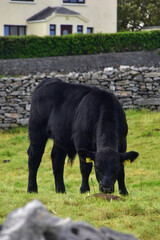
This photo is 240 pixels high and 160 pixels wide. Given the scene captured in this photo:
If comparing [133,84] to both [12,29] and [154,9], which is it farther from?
[154,9]

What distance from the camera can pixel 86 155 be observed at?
312 inches

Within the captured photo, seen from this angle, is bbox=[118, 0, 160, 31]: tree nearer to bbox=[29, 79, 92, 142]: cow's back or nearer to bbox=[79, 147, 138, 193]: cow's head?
bbox=[29, 79, 92, 142]: cow's back

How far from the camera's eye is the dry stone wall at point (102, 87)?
62.0 ft

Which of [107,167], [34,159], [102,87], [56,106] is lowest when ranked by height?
[34,159]

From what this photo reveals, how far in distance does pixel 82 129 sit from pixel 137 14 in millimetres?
49429

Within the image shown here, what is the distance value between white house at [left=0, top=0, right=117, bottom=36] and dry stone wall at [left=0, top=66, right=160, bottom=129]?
2409 cm

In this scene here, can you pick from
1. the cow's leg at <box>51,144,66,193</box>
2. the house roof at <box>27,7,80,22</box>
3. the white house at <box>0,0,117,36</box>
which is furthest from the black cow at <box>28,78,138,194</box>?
the house roof at <box>27,7,80,22</box>

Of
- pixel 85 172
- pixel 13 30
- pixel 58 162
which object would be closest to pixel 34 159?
pixel 58 162

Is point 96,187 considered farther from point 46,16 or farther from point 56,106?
point 46,16

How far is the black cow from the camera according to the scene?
25.2ft

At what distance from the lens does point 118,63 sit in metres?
36.3

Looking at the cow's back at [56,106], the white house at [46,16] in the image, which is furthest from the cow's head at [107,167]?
the white house at [46,16]

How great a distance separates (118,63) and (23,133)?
757 inches

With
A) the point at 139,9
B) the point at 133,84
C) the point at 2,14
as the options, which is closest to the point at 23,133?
the point at 133,84
